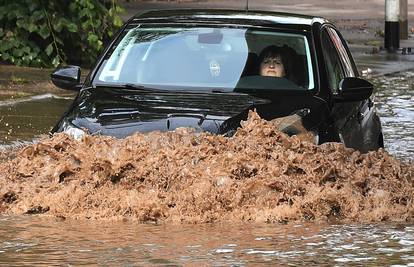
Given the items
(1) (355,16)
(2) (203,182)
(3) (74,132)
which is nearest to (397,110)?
(3) (74,132)

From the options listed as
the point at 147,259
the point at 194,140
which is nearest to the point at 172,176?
the point at 194,140

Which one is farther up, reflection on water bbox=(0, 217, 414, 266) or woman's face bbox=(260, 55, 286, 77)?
woman's face bbox=(260, 55, 286, 77)

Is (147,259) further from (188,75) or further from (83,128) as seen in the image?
(188,75)

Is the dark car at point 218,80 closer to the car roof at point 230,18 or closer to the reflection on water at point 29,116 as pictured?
the car roof at point 230,18

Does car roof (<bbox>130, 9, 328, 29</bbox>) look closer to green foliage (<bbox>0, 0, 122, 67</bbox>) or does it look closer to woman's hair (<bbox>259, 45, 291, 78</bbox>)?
woman's hair (<bbox>259, 45, 291, 78</bbox>)

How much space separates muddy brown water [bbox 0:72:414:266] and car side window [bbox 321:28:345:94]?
3.36ft

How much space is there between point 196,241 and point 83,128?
1.50 metres

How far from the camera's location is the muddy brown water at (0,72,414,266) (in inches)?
266

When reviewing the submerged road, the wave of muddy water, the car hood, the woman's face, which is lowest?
the submerged road

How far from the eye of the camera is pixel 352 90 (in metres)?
8.56

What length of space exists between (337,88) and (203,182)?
192cm

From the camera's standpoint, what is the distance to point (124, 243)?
671 cm

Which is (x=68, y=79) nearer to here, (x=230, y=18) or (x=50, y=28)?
(x=230, y=18)

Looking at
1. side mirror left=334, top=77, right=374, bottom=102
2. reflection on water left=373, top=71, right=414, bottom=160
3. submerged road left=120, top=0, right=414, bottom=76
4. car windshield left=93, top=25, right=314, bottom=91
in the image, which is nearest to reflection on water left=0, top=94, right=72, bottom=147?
car windshield left=93, top=25, right=314, bottom=91
